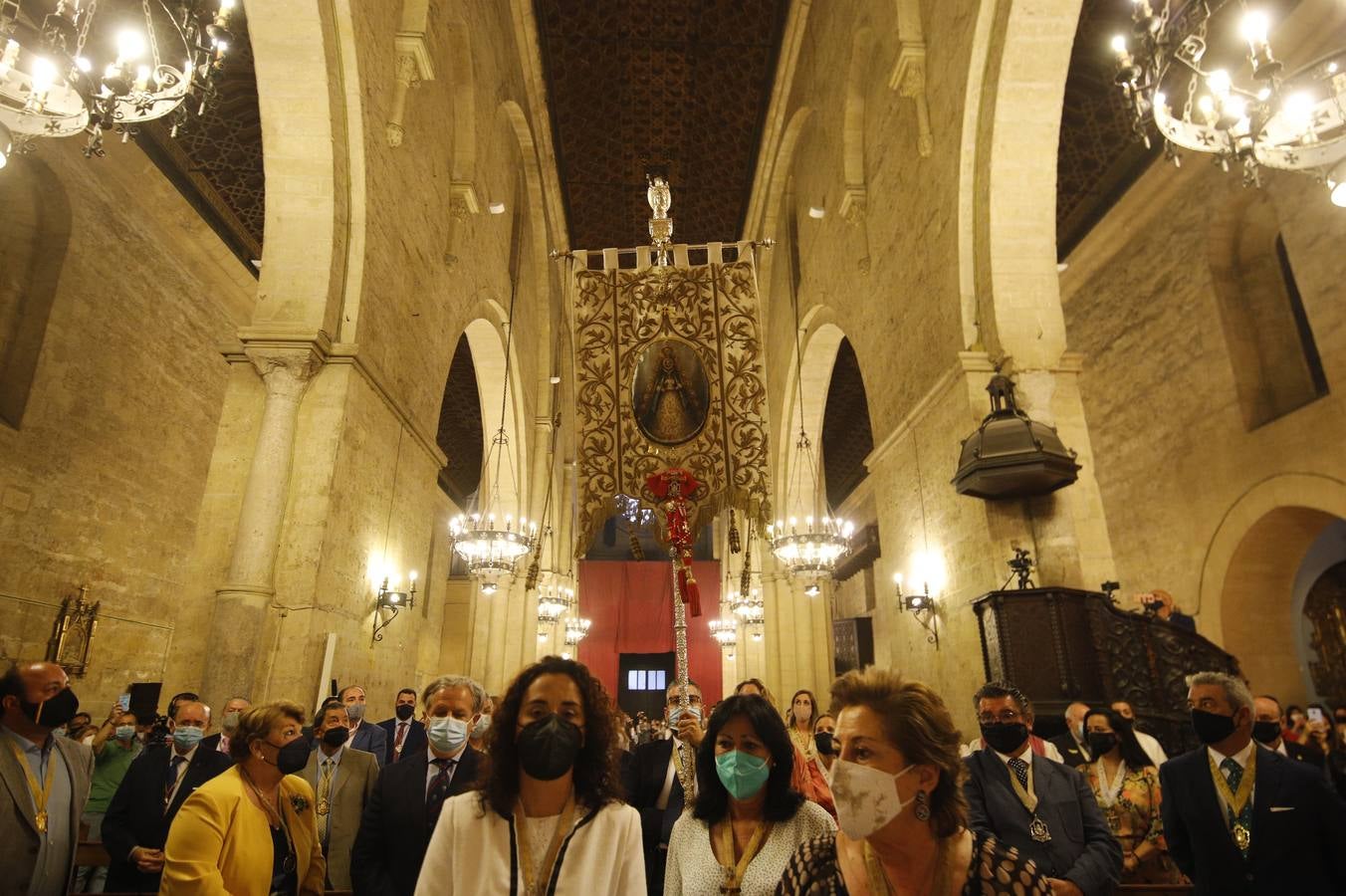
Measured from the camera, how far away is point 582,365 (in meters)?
6.00

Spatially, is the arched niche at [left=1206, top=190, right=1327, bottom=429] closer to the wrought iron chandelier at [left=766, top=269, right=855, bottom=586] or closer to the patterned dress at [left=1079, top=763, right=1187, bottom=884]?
the wrought iron chandelier at [left=766, top=269, right=855, bottom=586]

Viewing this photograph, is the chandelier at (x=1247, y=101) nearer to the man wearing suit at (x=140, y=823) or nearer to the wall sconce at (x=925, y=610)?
the wall sconce at (x=925, y=610)

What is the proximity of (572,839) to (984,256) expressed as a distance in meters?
6.13

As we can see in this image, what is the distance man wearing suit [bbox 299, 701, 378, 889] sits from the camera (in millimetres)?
3484

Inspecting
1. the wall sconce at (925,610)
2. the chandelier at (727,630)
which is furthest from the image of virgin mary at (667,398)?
the chandelier at (727,630)

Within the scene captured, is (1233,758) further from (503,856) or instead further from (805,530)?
(805,530)

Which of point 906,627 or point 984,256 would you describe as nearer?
point 984,256

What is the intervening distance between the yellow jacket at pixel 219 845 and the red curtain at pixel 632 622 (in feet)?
60.3

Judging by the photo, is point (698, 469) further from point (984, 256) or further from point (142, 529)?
point (142, 529)

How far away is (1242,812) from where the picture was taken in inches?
102

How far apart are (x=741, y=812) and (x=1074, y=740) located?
359 centimetres

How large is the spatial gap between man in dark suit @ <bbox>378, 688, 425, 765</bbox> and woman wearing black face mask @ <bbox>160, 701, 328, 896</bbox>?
6.80 feet

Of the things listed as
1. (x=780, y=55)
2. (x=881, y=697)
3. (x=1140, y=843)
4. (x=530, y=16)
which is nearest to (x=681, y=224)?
(x=780, y=55)

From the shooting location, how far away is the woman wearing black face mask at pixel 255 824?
2.14 m
